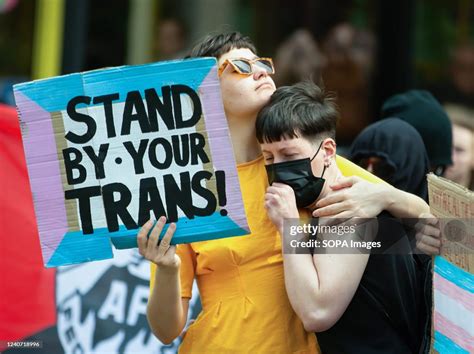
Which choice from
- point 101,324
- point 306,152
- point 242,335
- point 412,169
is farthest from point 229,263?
point 101,324

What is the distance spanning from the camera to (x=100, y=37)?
8.05m

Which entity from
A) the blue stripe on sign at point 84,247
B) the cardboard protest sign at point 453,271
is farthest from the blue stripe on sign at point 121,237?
the cardboard protest sign at point 453,271

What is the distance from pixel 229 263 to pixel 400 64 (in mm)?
6082

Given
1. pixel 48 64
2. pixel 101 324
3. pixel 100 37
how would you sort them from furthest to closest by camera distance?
pixel 100 37, pixel 48 64, pixel 101 324

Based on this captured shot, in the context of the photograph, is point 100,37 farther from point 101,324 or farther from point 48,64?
point 101,324

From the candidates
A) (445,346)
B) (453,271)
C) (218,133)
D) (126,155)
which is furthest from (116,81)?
(445,346)

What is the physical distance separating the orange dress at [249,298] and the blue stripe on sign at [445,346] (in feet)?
1.22

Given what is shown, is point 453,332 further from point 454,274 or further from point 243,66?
point 243,66

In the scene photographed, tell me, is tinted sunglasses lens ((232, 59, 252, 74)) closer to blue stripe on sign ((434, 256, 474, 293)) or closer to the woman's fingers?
the woman's fingers

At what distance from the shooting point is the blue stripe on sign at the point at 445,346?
276 cm

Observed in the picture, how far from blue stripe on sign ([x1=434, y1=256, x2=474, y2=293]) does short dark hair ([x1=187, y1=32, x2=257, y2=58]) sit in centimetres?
94

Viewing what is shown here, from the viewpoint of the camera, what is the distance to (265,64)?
3.10 m

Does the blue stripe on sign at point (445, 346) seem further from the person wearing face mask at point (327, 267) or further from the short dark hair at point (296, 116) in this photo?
the short dark hair at point (296, 116)

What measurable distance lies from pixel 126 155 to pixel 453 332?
111 centimetres
